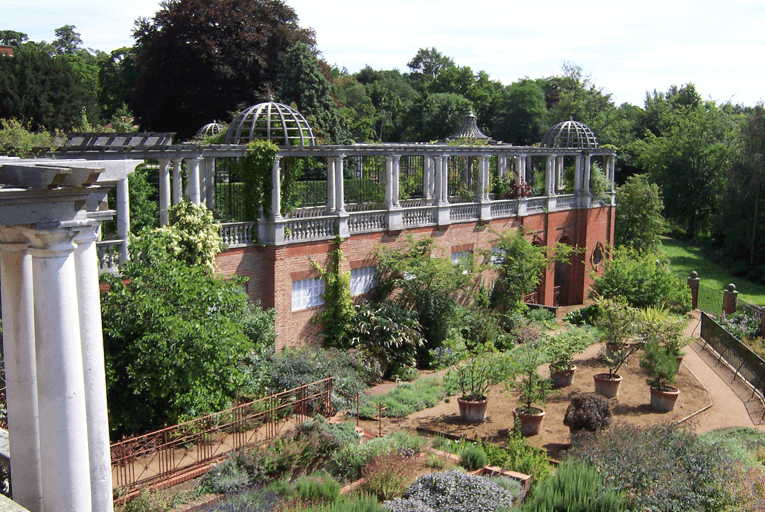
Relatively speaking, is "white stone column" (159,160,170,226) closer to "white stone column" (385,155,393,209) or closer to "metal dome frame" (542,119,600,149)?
"white stone column" (385,155,393,209)

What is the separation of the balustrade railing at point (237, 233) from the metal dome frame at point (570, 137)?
18.9 metres

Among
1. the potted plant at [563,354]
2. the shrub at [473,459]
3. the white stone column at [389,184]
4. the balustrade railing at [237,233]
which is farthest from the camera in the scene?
the white stone column at [389,184]

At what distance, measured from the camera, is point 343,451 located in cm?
1227

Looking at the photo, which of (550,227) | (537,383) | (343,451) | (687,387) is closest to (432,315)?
(537,383)

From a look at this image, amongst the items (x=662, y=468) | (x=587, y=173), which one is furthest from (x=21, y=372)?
(x=587, y=173)

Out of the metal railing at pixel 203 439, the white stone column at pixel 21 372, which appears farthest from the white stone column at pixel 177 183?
the white stone column at pixel 21 372

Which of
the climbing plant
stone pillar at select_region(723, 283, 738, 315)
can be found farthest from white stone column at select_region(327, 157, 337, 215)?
stone pillar at select_region(723, 283, 738, 315)

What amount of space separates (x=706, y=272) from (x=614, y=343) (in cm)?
3244

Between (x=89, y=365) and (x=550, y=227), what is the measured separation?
24895mm

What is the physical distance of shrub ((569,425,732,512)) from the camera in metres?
10.7

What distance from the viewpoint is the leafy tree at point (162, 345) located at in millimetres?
12422

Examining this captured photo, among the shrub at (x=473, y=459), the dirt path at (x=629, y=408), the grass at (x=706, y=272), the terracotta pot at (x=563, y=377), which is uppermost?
the shrub at (x=473, y=459)

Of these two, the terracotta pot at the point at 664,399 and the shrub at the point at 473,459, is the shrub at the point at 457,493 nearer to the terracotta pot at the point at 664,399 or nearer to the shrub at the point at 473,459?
the shrub at the point at 473,459

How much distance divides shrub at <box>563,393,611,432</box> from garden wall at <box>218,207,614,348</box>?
7.72m
